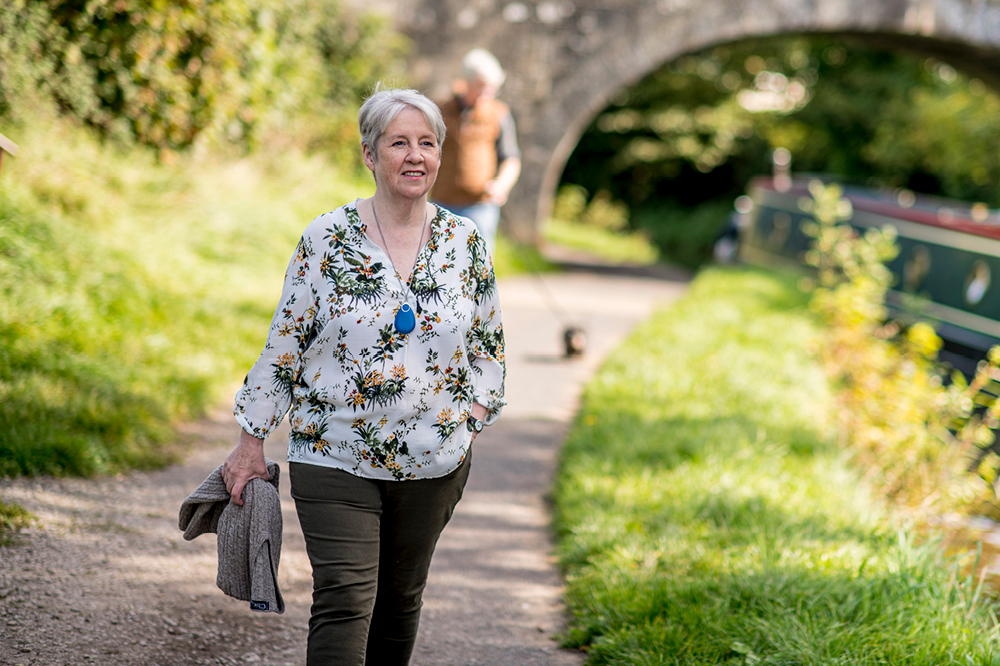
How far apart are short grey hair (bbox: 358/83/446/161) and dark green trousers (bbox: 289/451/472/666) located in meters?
0.79

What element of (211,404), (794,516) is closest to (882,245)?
(794,516)

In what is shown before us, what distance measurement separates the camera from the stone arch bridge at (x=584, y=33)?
1318 centimetres

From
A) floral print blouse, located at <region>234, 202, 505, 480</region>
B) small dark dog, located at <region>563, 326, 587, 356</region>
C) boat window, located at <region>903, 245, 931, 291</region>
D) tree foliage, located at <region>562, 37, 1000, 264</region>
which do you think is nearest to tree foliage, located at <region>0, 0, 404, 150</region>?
small dark dog, located at <region>563, 326, 587, 356</region>

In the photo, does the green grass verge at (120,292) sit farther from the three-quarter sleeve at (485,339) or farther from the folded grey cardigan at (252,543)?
the three-quarter sleeve at (485,339)

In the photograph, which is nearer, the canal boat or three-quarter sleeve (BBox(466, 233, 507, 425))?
three-quarter sleeve (BBox(466, 233, 507, 425))

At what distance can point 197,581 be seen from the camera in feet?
10.4

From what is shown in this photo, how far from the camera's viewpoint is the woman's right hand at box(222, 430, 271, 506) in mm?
2215

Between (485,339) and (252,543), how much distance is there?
29.5 inches

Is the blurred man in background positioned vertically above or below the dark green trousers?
above

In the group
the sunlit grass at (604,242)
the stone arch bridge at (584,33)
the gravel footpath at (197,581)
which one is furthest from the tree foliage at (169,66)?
→ the sunlit grass at (604,242)

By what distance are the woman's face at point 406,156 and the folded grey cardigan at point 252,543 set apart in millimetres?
779

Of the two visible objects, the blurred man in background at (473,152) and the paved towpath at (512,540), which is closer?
the paved towpath at (512,540)

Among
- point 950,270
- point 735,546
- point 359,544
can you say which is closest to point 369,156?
point 359,544

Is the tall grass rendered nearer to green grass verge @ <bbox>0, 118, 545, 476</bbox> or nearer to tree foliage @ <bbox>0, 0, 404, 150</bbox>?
green grass verge @ <bbox>0, 118, 545, 476</bbox>
